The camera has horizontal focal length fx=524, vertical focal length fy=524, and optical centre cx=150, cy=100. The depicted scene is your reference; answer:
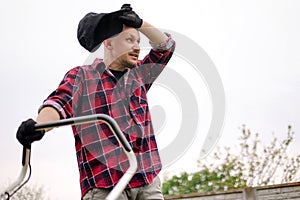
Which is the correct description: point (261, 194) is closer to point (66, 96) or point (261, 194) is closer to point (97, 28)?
point (97, 28)

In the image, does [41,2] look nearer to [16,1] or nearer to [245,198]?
[16,1]

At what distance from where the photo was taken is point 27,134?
178cm

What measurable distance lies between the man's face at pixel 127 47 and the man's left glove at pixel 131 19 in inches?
2.1

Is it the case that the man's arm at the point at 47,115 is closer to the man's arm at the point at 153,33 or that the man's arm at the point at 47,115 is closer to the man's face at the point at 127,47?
the man's face at the point at 127,47

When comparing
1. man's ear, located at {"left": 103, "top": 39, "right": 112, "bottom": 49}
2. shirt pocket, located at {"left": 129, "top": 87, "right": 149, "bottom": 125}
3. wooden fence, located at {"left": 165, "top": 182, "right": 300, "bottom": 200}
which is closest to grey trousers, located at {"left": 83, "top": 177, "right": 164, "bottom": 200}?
shirt pocket, located at {"left": 129, "top": 87, "right": 149, "bottom": 125}

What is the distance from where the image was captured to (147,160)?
7.48 ft

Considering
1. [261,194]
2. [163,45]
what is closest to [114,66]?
[163,45]

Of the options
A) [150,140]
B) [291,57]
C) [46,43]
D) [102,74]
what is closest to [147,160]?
[150,140]

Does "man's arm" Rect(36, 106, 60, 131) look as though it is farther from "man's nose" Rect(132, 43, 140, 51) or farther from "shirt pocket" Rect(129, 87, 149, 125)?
"man's nose" Rect(132, 43, 140, 51)

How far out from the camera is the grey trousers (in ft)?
7.25

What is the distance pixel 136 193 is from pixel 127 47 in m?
0.67

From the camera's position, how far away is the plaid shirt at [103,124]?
2223 millimetres

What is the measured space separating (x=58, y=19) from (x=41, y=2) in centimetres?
25

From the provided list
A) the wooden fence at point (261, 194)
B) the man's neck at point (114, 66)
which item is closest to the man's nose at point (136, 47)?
the man's neck at point (114, 66)
